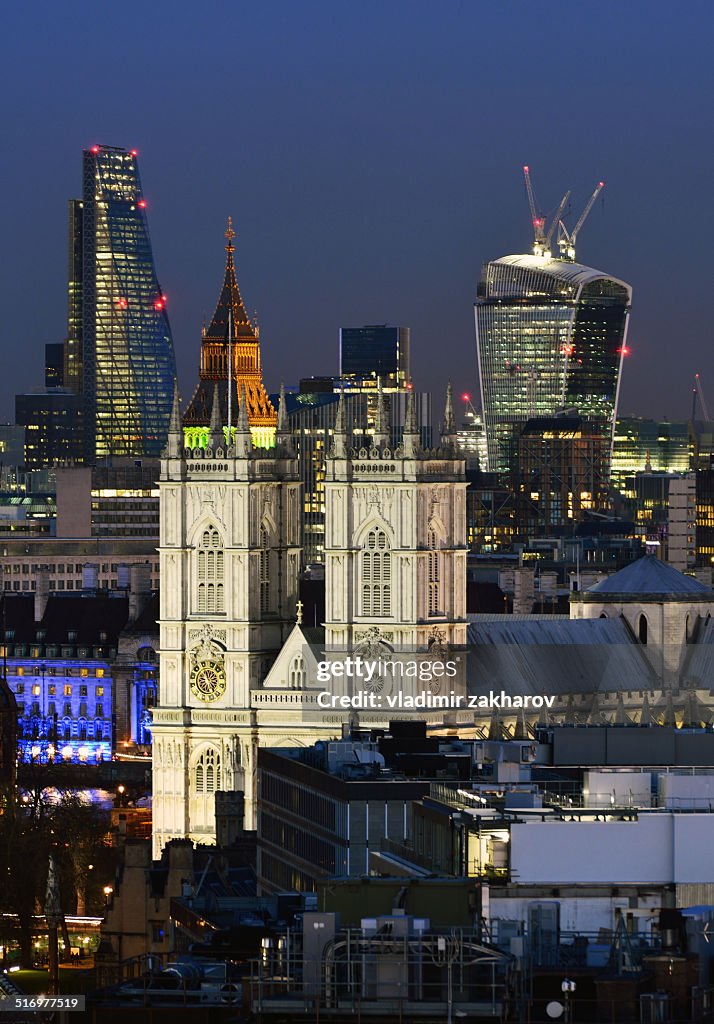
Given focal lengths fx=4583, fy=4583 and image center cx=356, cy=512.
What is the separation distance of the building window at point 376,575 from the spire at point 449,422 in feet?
25.4

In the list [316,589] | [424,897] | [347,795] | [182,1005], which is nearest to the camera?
[182,1005]

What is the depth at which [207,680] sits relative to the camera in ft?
593

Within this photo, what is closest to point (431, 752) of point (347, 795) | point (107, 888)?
point (347, 795)

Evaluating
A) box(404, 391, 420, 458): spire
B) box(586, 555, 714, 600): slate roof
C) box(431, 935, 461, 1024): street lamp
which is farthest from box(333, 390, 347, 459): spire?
box(431, 935, 461, 1024): street lamp

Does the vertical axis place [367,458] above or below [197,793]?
above

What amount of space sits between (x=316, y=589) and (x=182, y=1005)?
127201 millimetres

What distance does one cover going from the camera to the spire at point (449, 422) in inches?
7239

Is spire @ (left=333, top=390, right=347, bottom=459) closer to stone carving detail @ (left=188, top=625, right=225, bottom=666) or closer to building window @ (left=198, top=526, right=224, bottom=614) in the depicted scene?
building window @ (left=198, top=526, right=224, bottom=614)

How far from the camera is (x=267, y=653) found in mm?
181500

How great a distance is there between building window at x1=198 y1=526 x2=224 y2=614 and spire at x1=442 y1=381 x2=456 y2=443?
10.4 metres

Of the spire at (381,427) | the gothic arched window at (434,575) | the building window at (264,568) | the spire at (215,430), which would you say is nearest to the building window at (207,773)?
the building window at (264,568)

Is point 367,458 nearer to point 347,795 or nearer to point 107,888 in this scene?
point 107,888

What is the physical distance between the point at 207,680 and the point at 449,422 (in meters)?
15.4

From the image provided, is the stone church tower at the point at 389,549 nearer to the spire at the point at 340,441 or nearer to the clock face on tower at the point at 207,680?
the spire at the point at 340,441
